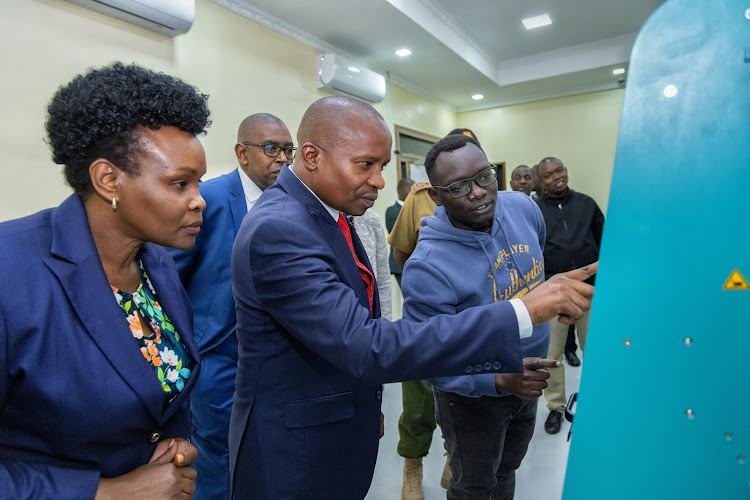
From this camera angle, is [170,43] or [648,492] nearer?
[648,492]

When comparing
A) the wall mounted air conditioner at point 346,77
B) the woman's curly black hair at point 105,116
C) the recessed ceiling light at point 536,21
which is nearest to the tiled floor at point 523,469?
the woman's curly black hair at point 105,116

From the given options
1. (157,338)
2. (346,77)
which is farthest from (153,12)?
(157,338)

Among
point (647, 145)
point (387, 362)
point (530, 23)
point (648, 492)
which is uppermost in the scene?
point (530, 23)

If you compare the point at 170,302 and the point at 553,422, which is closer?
the point at 170,302

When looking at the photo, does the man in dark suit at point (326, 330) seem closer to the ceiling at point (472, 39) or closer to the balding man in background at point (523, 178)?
the ceiling at point (472, 39)

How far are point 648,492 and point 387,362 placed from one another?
1.52ft

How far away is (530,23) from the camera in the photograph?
16.4 ft

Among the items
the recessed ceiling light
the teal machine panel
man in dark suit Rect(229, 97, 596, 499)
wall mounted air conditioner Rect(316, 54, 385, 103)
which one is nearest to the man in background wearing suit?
man in dark suit Rect(229, 97, 596, 499)

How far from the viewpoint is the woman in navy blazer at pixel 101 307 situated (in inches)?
29.0

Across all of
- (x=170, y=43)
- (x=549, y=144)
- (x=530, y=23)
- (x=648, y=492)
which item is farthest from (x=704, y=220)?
(x=549, y=144)

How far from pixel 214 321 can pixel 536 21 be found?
15.9 feet

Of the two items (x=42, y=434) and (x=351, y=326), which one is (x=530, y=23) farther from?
(x=42, y=434)

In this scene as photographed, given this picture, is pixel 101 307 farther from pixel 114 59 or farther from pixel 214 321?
pixel 114 59

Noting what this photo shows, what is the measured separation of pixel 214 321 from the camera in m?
1.61
